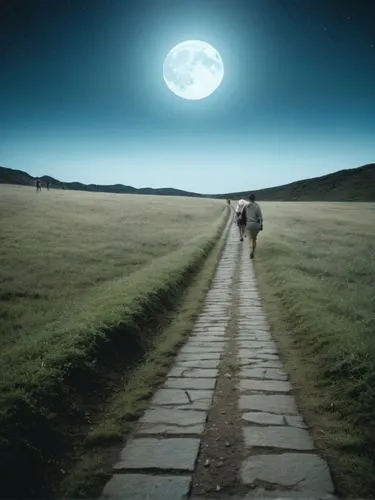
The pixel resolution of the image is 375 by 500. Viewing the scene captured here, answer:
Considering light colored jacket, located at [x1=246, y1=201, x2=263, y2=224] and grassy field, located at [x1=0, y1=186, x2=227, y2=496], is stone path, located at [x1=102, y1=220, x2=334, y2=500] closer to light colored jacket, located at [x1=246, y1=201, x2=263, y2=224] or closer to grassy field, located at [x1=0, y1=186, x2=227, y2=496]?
grassy field, located at [x1=0, y1=186, x2=227, y2=496]

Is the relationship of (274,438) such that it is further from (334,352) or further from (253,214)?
(253,214)

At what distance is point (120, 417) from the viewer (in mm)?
6023

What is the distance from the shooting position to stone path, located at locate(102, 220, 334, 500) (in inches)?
175

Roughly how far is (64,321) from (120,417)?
189 inches

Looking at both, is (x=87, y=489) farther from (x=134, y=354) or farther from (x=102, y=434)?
(x=134, y=354)

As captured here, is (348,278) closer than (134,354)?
No

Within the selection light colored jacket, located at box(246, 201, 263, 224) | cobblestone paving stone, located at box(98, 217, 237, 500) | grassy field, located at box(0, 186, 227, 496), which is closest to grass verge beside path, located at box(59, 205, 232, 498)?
cobblestone paving stone, located at box(98, 217, 237, 500)

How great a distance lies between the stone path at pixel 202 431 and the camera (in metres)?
4.44

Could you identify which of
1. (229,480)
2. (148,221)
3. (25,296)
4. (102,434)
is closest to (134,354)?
(102,434)

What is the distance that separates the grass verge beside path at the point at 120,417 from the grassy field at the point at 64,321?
0.94ft

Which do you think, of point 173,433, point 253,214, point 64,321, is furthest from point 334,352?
point 253,214

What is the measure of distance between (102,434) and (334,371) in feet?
13.7

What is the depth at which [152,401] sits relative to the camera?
649 centimetres

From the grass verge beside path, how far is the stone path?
0.15 meters
